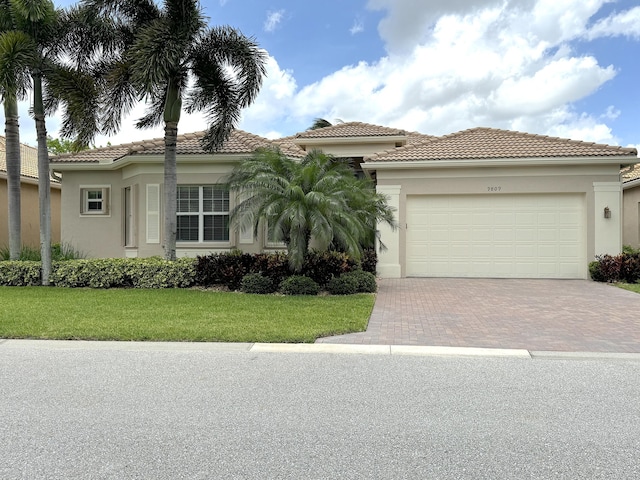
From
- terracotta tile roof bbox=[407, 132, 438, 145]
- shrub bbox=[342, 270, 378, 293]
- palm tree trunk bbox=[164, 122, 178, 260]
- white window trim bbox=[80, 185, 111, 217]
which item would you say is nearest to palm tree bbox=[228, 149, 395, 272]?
shrub bbox=[342, 270, 378, 293]

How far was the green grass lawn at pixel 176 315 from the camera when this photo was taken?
7.31 meters

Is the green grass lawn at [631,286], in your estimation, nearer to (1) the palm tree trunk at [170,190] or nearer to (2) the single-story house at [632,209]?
(2) the single-story house at [632,209]

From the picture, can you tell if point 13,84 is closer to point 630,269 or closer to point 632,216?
point 630,269

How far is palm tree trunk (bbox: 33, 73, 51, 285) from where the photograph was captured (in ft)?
43.6

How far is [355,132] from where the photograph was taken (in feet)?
67.0

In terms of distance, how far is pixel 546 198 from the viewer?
49.0ft

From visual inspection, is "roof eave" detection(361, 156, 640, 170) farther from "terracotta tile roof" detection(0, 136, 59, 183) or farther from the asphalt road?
"terracotta tile roof" detection(0, 136, 59, 183)

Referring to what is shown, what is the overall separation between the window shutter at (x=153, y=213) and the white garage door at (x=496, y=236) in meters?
8.14

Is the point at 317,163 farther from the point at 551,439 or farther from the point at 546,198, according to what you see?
the point at 551,439

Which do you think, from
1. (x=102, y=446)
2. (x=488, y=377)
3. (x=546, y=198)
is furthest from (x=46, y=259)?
(x=546, y=198)

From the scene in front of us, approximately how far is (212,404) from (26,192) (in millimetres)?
20848

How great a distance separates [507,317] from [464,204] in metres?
7.01

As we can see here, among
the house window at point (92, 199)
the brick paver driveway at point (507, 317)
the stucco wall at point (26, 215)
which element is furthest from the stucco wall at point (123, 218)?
the brick paver driveway at point (507, 317)

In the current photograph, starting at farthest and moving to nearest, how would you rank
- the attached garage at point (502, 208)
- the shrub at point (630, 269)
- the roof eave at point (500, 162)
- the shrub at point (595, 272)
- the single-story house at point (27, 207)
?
the single-story house at point (27, 207)
the attached garage at point (502, 208)
the roof eave at point (500, 162)
the shrub at point (595, 272)
the shrub at point (630, 269)
